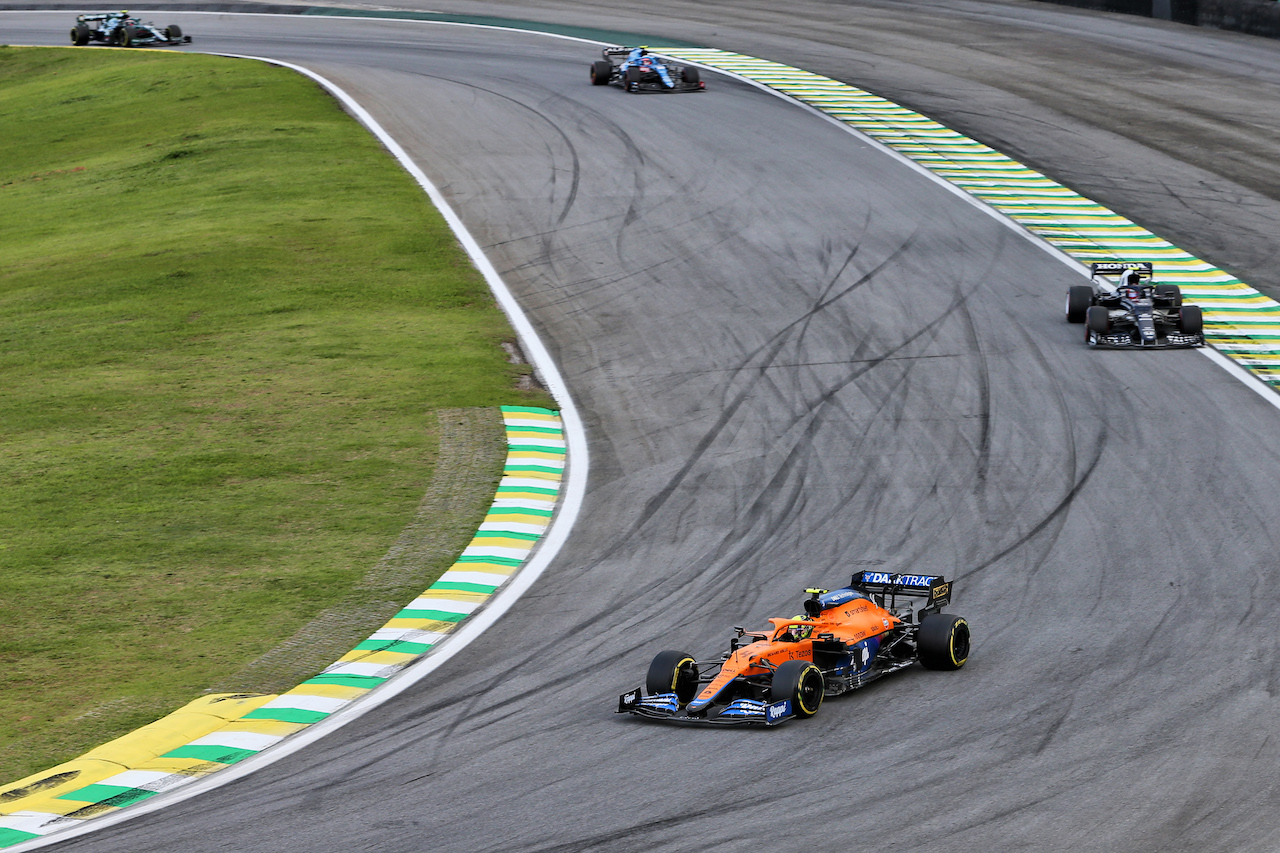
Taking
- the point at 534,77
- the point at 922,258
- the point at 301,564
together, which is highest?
the point at 534,77

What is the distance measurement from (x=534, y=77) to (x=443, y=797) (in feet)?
120

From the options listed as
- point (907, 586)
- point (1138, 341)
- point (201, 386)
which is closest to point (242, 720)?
point (907, 586)

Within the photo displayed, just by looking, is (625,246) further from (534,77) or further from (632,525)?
(534,77)

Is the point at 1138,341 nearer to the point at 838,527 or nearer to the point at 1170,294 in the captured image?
the point at 1170,294

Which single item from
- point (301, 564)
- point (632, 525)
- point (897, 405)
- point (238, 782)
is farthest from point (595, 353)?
point (238, 782)

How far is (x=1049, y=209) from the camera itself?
31797 mm

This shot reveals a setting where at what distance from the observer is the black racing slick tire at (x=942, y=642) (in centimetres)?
1277

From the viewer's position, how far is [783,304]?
2619 cm

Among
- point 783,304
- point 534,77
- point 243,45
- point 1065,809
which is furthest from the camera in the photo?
point 243,45

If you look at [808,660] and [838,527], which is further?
[838,527]

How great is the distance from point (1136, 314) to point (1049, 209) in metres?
8.27

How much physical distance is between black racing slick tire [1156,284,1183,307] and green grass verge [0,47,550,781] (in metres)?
10.5

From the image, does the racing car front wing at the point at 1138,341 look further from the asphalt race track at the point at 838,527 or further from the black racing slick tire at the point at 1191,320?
the asphalt race track at the point at 838,527

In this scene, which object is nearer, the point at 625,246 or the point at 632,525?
the point at 632,525
